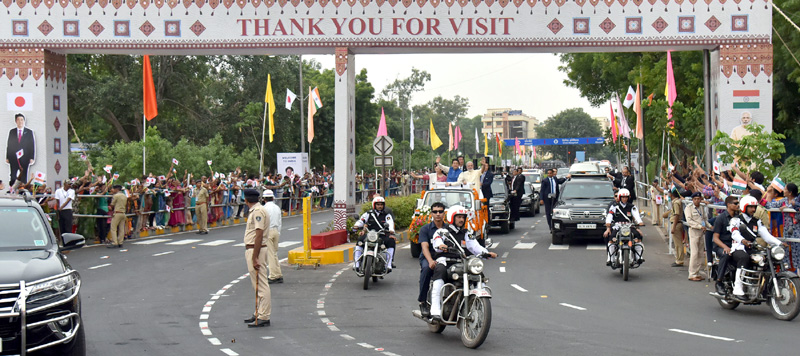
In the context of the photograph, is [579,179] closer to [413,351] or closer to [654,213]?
[654,213]

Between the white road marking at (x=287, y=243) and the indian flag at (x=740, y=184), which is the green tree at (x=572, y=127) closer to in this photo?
the white road marking at (x=287, y=243)

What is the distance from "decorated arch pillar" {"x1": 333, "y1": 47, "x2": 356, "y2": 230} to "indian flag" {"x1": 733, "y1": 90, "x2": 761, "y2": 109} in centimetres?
984

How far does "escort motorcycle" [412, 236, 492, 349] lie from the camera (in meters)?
9.66

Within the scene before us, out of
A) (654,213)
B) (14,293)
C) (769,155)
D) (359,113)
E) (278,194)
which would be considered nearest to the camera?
(14,293)

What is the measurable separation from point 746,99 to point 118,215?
16.8m

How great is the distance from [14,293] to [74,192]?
15.3m

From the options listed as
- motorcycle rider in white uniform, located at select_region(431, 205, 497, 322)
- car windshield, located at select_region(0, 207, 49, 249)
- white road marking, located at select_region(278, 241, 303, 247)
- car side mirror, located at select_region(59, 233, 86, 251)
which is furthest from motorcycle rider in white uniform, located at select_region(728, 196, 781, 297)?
white road marking, located at select_region(278, 241, 303, 247)

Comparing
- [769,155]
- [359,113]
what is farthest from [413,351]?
[359,113]

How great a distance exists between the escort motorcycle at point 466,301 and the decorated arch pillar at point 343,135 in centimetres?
1193

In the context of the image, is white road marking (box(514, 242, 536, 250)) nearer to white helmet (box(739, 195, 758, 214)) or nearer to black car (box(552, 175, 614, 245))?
black car (box(552, 175, 614, 245))

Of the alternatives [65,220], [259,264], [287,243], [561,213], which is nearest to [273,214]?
[259,264]

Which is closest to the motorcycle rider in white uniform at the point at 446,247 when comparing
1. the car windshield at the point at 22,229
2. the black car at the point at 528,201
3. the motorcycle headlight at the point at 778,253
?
the motorcycle headlight at the point at 778,253

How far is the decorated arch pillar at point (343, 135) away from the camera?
2245 centimetres

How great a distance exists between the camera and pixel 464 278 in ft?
33.3
